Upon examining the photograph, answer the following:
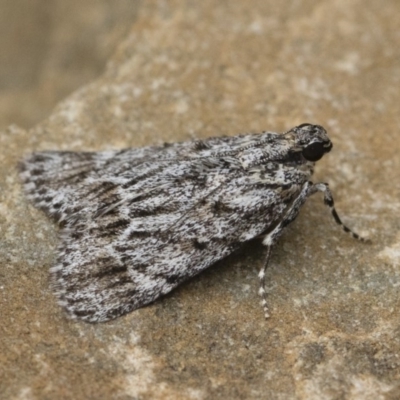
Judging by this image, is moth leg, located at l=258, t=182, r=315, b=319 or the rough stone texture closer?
the rough stone texture

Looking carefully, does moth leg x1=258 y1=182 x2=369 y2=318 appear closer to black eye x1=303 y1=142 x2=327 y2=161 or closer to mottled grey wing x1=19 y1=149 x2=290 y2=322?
mottled grey wing x1=19 y1=149 x2=290 y2=322

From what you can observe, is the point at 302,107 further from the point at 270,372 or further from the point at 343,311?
the point at 270,372

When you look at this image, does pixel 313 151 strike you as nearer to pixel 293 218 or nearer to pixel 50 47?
pixel 293 218

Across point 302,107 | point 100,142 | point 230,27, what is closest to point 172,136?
point 100,142

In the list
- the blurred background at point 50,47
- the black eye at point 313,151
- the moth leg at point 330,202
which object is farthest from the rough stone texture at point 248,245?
the black eye at point 313,151

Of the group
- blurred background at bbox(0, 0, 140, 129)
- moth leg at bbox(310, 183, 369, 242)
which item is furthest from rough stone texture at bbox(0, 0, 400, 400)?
blurred background at bbox(0, 0, 140, 129)

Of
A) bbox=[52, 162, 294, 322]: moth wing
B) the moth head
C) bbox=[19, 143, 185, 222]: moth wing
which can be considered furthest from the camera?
the moth head

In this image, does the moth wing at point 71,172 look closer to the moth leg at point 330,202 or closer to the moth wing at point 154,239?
the moth wing at point 154,239
